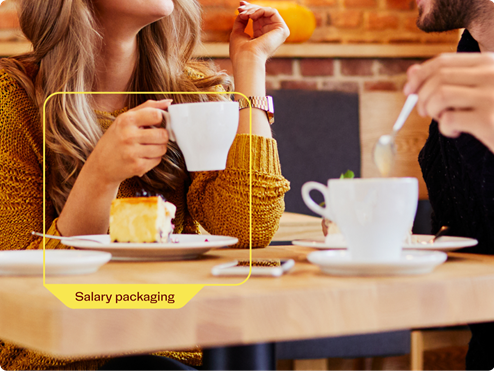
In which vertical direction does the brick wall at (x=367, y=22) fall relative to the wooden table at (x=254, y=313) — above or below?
above

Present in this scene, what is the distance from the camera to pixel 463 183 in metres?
0.71

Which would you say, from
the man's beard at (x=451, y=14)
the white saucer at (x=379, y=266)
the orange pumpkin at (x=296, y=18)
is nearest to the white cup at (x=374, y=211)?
the white saucer at (x=379, y=266)

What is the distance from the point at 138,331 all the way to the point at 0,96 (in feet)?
2.11

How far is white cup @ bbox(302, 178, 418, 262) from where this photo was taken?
1.29ft

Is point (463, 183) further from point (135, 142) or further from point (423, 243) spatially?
point (135, 142)

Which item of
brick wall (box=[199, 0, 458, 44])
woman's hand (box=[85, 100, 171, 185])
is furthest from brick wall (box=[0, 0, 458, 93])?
woman's hand (box=[85, 100, 171, 185])

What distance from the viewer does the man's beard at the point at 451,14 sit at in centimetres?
83

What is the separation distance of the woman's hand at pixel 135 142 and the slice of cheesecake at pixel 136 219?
0.17 feet

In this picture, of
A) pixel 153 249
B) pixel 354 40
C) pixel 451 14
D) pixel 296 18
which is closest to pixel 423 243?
pixel 153 249

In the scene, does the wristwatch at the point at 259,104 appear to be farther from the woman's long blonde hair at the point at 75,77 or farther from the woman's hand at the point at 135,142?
the woman's hand at the point at 135,142

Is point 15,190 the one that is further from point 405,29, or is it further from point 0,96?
point 405,29

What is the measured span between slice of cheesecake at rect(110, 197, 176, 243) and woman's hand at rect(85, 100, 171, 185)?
53mm

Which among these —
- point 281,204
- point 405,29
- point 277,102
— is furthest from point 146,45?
point 405,29

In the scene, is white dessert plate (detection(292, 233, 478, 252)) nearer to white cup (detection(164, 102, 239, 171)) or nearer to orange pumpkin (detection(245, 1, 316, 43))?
white cup (detection(164, 102, 239, 171))
